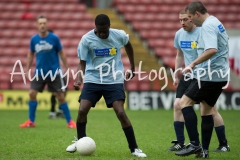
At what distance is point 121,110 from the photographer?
24.5 feet

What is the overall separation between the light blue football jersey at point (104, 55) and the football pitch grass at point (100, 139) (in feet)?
3.72

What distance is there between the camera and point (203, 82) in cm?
721

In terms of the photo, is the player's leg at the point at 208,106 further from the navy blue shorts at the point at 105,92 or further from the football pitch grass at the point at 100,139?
the navy blue shorts at the point at 105,92

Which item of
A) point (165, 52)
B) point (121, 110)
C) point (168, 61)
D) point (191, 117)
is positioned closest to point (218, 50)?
point (191, 117)

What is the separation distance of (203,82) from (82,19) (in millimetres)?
17436

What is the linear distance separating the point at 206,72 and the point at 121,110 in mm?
1311

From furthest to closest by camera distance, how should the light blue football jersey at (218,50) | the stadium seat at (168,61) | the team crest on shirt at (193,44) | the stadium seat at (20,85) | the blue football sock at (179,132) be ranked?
the stadium seat at (168,61), the stadium seat at (20,85), the blue football sock at (179,132), the team crest on shirt at (193,44), the light blue football jersey at (218,50)

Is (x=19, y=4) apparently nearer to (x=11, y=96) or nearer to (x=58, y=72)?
(x=11, y=96)

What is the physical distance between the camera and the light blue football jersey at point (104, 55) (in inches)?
299

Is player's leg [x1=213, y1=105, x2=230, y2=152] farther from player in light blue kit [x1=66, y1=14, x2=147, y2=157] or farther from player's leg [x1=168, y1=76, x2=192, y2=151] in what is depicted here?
player in light blue kit [x1=66, y1=14, x2=147, y2=157]

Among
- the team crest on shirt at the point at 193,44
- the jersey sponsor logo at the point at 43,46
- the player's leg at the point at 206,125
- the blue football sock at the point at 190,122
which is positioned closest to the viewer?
the blue football sock at the point at 190,122

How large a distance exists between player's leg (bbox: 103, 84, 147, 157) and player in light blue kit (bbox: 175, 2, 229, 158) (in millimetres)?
645

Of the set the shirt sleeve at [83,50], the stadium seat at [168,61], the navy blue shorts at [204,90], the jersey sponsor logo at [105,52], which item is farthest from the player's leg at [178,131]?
the stadium seat at [168,61]

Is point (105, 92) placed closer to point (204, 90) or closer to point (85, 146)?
point (85, 146)
